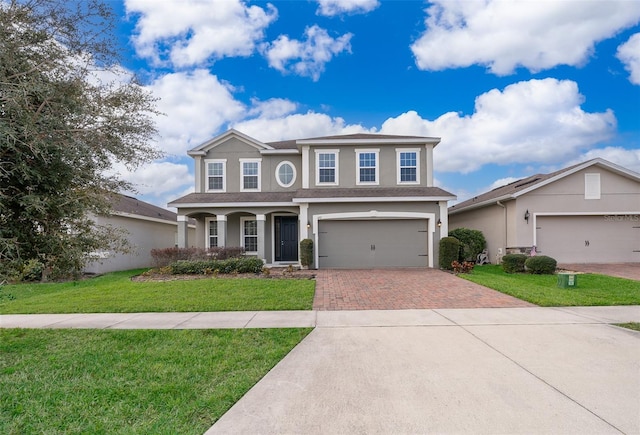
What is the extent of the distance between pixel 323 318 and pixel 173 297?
14.3ft

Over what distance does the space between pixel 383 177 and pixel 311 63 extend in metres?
6.01

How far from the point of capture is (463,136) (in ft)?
57.9

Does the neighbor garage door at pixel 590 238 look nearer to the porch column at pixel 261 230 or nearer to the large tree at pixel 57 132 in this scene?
the porch column at pixel 261 230

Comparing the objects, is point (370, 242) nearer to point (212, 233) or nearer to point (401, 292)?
point (401, 292)

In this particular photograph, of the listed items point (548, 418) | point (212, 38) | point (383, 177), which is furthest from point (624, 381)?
point (212, 38)

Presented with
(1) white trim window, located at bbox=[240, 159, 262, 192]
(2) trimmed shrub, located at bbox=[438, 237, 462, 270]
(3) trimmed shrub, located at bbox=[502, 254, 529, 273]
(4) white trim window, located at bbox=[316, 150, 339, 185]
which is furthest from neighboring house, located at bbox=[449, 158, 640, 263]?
(1) white trim window, located at bbox=[240, 159, 262, 192]


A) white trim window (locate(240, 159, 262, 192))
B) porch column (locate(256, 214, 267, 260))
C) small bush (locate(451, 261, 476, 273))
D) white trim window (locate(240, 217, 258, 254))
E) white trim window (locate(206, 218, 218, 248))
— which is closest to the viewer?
small bush (locate(451, 261, 476, 273))

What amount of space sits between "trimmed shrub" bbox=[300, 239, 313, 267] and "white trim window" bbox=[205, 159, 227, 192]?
211 inches

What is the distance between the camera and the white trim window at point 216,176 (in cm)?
1620

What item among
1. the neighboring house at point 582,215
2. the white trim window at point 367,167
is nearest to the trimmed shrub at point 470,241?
the neighboring house at point 582,215

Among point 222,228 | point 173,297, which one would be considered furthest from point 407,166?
point 173,297

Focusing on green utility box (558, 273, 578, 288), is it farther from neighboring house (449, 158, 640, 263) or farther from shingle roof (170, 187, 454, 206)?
neighboring house (449, 158, 640, 263)

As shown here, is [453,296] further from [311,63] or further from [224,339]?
[311,63]

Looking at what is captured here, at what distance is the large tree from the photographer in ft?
11.8
